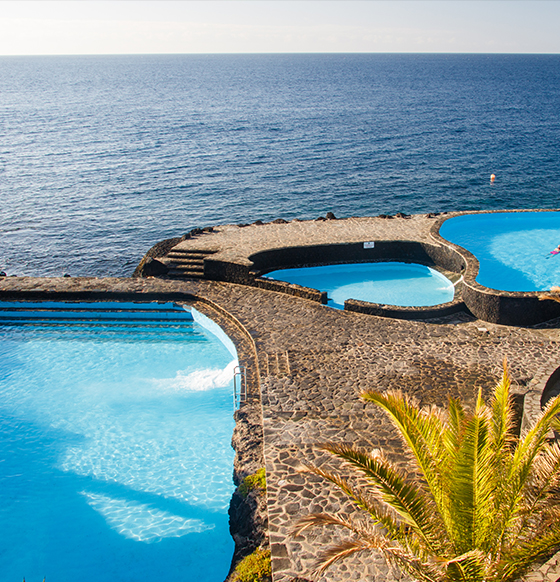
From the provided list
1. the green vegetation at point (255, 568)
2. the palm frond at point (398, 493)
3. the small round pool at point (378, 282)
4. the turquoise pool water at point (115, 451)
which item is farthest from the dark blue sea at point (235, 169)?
the palm frond at point (398, 493)

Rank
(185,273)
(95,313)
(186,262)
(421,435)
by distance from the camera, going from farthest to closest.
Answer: (186,262) → (185,273) → (95,313) → (421,435)

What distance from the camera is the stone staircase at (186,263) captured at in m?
21.4

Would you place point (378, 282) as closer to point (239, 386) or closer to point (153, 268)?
point (239, 386)

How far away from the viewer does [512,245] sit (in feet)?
82.7

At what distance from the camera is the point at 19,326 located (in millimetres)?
18922

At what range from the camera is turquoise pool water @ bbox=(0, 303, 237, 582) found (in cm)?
1014

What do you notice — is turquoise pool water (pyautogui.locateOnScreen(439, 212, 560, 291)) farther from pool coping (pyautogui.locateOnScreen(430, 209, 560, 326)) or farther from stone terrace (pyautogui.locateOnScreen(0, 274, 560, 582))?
stone terrace (pyautogui.locateOnScreen(0, 274, 560, 582))

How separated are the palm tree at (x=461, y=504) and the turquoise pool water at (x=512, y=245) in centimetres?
1538

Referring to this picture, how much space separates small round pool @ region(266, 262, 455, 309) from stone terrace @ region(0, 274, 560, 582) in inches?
88.6

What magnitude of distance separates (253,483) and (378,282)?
12.8 m

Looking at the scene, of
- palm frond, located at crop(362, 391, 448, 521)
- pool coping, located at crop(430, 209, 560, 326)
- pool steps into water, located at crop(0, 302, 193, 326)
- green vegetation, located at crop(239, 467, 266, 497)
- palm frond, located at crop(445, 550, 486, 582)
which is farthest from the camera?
pool steps into water, located at crop(0, 302, 193, 326)

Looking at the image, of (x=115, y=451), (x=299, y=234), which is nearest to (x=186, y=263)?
(x=299, y=234)

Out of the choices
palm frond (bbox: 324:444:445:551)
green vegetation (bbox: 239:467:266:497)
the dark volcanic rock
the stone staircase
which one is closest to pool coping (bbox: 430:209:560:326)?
green vegetation (bbox: 239:467:266:497)

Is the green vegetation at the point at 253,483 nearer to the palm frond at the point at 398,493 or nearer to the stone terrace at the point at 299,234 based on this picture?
the palm frond at the point at 398,493
